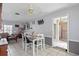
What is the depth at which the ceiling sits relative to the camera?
2.08 metres

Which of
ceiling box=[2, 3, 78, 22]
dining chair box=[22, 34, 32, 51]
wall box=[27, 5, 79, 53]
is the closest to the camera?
ceiling box=[2, 3, 78, 22]

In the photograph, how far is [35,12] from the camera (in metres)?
2.23

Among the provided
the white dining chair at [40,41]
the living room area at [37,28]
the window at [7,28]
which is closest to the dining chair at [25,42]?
the living room area at [37,28]

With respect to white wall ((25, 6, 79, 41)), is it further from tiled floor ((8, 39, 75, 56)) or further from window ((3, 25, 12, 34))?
window ((3, 25, 12, 34))

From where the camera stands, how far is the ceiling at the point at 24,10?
2080 millimetres

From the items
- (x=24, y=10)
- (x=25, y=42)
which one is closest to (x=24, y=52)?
(x=25, y=42)

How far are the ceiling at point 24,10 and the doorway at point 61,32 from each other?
10.4 inches

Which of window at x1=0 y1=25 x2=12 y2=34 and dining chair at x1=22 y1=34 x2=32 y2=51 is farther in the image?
dining chair at x1=22 y1=34 x2=32 y2=51

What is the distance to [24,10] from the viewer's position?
220 cm

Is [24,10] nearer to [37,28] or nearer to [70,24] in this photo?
[37,28]

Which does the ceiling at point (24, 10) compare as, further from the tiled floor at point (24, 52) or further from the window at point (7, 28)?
the tiled floor at point (24, 52)

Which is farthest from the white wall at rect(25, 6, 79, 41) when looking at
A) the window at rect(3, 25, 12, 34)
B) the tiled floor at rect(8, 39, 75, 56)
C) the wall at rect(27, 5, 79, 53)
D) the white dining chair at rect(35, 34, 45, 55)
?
the window at rect(3, 25, 12, 34)

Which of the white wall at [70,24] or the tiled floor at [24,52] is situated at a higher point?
the white wall at [70,24]

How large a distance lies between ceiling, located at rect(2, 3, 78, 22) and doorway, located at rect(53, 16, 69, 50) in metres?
0.26
